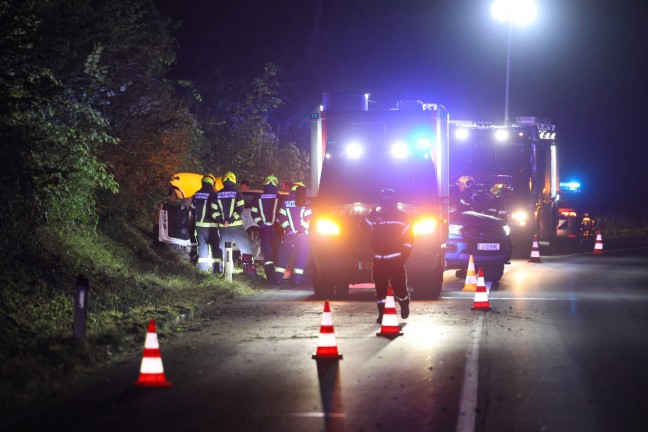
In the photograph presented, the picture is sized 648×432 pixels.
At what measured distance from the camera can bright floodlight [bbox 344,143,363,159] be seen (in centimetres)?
1859

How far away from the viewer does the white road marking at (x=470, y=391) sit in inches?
322

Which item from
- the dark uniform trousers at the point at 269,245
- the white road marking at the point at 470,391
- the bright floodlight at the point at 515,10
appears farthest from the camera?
the bright floodlight at the point at 515,10

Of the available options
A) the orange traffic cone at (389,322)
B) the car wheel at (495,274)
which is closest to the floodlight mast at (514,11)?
the car wheel at (495,274)

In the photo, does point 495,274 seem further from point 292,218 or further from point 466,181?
point 466,181

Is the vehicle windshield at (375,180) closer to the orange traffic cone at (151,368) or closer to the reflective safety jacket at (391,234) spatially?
the reflective safety jacket at (391,234)

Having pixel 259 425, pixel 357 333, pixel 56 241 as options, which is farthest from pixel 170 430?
pixel 56 241

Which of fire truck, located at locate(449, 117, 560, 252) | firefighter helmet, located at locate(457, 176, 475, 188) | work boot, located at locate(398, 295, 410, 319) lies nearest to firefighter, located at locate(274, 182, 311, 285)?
work boot, located at locate(398, 295, 410, 319)

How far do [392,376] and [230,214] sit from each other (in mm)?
10879

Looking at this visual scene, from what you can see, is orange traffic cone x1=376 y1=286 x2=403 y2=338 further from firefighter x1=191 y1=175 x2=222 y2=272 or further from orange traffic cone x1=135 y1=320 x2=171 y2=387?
firefighter x1=191 y1=175 x2=222 y2=272

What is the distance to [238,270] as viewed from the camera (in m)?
22.1

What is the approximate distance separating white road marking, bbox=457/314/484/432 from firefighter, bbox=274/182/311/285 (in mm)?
7945

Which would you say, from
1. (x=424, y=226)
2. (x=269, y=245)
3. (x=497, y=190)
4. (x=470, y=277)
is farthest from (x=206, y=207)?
(x=497, y=190)

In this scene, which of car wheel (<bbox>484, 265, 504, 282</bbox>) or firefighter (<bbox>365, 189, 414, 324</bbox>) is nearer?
firefighter (<bbox>365, 189, 414, 324</bbox>)

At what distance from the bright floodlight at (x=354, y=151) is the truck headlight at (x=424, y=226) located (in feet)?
5.63
